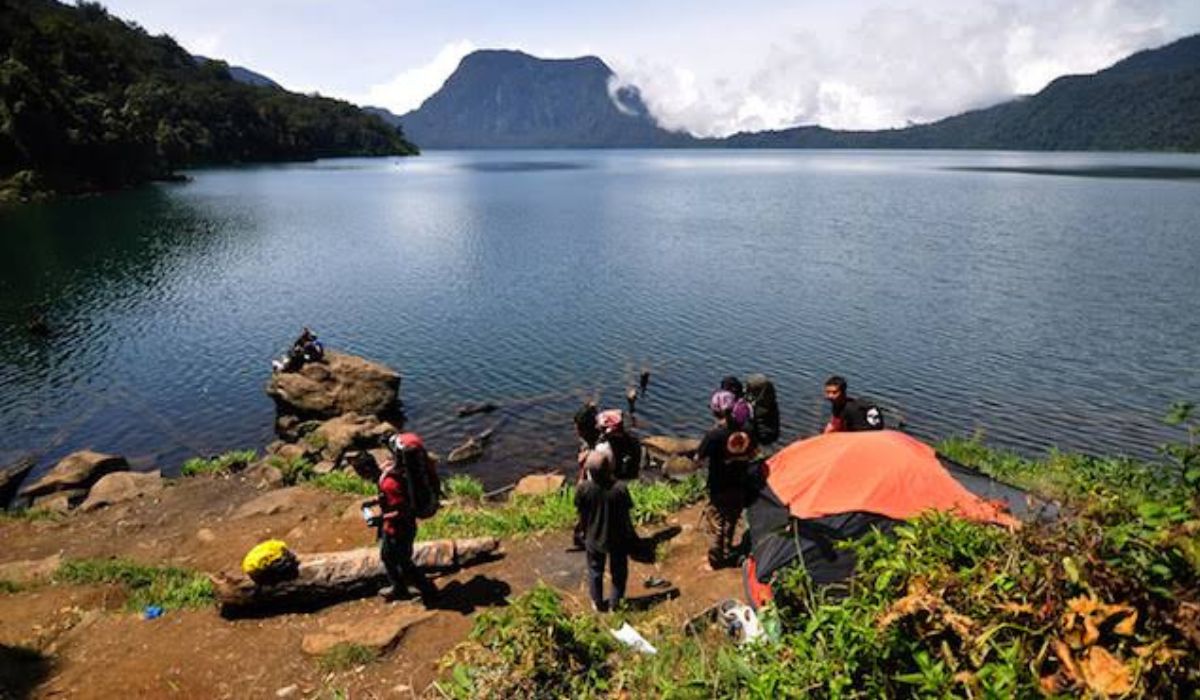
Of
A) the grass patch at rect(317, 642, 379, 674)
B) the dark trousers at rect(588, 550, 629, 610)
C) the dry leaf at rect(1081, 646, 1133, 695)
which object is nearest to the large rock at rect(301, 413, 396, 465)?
the grass patch at rect(317, 642, 379, 674)

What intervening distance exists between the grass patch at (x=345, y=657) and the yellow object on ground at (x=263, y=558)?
2.12m

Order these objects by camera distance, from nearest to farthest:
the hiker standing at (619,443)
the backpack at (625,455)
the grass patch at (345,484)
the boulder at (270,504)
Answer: the hiker standing at (619,443)
the backpack at (625,455)
the boulder at (270,504)
the grass patch at (345,484)

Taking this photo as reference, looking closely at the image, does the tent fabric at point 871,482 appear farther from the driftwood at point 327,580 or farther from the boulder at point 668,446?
the boulder at point 668,446

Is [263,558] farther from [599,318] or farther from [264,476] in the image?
[599,318]

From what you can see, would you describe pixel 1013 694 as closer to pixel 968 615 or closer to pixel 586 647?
pixel 968 615

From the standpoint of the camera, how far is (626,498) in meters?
10.1

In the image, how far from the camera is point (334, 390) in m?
29.2

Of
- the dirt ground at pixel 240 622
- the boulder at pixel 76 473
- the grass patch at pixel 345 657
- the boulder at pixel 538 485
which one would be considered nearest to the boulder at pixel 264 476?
the dirt ground at pixel 240 622

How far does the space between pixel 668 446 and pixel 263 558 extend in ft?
47.6

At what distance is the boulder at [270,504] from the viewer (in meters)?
17.0

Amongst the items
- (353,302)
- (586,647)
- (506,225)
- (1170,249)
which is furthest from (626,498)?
(506,225)

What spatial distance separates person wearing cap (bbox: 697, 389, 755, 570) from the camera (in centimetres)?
1088

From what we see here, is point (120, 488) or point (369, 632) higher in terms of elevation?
point (369, 632)

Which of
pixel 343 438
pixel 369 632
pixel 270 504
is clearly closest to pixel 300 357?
pixel 343 438
